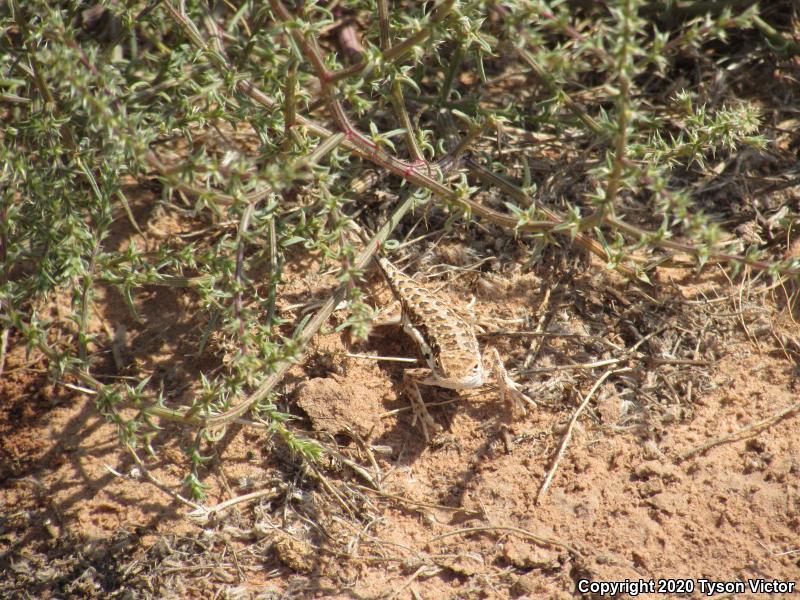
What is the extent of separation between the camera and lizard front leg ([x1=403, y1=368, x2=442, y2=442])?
3428 mm

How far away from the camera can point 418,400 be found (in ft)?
11.4

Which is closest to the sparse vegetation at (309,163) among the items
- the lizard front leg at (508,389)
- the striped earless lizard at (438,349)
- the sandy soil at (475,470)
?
the sandy soil at (475,470)

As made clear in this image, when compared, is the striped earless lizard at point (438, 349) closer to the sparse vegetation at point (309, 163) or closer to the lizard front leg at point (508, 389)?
the lizard front leg at point (508, 389)

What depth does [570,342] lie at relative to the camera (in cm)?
358

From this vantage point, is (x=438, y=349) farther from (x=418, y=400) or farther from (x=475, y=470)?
(x=475, y=470)

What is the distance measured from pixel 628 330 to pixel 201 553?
226 cm

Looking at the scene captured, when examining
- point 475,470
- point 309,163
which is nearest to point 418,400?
point 475,470

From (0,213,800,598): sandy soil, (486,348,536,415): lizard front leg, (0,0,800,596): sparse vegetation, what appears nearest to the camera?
(0,0,800,596): sparse vegetation

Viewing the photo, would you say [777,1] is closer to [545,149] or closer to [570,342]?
[545,149]

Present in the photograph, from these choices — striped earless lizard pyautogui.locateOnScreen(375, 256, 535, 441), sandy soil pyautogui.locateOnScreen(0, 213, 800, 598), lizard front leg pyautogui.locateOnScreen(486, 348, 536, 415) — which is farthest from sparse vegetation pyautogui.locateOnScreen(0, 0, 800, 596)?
lizard front leg pyautogui.locateOnScreen(486, 348, 536, 415)

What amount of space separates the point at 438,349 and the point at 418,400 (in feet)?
0.87

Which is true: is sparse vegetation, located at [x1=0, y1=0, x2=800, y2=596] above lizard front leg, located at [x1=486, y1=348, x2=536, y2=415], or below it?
above

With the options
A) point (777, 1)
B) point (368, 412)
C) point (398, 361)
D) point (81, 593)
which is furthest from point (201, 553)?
point (777, 1)

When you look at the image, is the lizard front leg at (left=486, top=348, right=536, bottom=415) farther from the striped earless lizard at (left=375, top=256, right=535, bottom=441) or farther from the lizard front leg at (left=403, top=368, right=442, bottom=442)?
the lizard front leg at (left=403, top=368, right=442, bottom=442)
